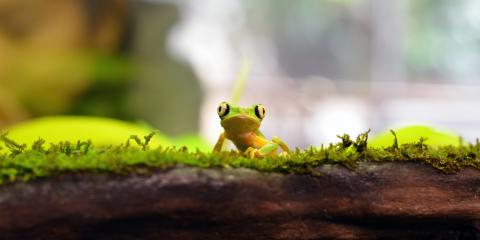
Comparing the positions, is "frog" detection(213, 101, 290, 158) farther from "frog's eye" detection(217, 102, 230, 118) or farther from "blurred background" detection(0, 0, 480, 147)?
"blurred background" detection(0, 0, 480, 147)

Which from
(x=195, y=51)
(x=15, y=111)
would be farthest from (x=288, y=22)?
(x=15, y=111)

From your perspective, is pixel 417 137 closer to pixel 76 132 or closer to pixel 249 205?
pixel 249 205

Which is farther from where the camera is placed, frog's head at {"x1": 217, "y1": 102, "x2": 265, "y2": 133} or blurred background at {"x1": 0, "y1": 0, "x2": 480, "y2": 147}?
blurred background at {"x1": 0, "y1": 0, "x2": 480, "y2": 147}

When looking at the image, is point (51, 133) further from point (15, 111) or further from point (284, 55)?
point (284, 55)

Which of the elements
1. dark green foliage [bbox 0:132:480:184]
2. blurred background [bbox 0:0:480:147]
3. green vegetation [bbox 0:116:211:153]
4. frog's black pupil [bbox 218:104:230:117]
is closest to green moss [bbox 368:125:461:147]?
dark green foliage [bbox 0:132:480:184]

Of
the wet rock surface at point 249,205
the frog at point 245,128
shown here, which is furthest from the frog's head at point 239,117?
the wet rock surface at point 249,205

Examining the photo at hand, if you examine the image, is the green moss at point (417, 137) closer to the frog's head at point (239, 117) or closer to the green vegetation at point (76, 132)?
the frog's head at point (239, 117)
